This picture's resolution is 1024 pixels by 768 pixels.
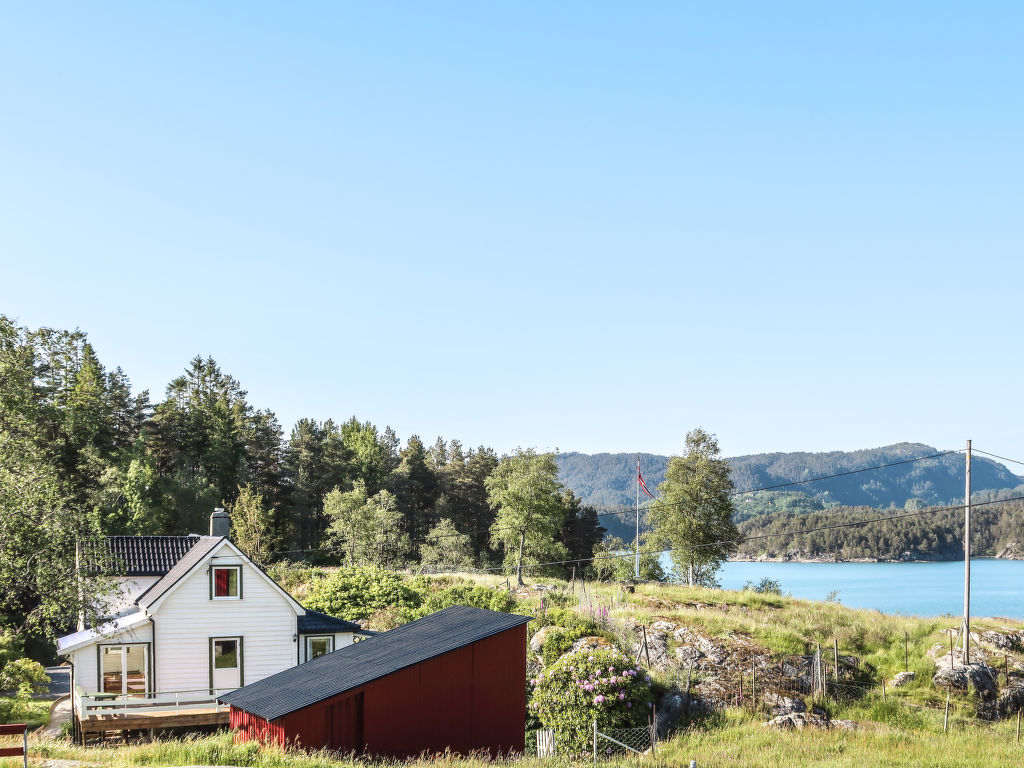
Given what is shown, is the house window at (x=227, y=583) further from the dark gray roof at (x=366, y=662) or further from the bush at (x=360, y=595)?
the bush at (x=360, y=595)

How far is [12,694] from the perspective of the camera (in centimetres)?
3088

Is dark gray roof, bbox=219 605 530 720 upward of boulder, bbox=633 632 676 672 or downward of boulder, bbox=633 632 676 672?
upward

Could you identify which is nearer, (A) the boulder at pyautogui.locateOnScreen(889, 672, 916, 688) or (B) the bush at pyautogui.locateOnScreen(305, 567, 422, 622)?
(A) the boulder at pyautogui.locateOnScreen(889, 672, 916, 688)

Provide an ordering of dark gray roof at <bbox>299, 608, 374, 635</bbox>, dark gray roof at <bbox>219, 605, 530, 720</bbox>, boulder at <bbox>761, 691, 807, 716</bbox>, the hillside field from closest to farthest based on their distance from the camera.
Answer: dark gray roof at <bbox>219, 605, 530, 720</bbox>
the hillside field
boulder at <bbox>761, 691, 807, 716</bbox>
dark gray roof at <bbox>299, 608, 374, 635</bbox>

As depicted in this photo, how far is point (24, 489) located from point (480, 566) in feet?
171

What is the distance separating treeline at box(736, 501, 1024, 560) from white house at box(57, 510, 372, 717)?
364 feet

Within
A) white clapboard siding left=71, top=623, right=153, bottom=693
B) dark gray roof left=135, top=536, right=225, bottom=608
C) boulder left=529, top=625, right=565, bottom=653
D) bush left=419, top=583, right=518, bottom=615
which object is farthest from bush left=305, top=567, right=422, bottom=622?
white clapboard siding left=71, top=623, right=153, bottom=693

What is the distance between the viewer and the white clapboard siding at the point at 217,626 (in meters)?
26.9

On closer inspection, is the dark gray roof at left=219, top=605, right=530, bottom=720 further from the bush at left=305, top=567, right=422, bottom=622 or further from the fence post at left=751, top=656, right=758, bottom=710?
the bush at left=305, top=567, right=422, bottom=622

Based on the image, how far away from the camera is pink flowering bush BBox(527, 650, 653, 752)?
23.9 m

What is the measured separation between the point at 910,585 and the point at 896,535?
42.5 metres

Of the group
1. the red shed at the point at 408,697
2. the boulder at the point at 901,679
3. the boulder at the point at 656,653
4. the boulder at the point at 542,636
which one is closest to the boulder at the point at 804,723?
the boulder at the point at 901,679

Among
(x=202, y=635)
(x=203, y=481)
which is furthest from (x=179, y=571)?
(x=203, y=481)

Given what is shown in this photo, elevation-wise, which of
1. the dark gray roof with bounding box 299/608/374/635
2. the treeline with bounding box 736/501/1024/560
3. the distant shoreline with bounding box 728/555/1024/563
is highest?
the dark gray roof with bounding box 299/608/374/635
